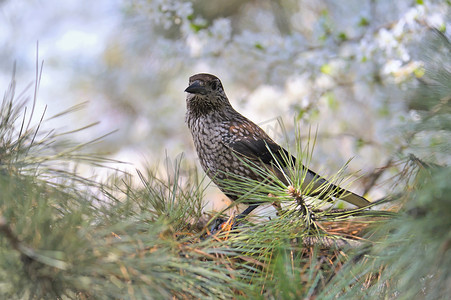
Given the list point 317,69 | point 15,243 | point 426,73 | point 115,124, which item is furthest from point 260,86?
point 15,243

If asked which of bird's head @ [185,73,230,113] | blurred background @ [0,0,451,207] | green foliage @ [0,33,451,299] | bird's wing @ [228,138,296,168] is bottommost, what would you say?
green foliage @ [0,33,451,299]

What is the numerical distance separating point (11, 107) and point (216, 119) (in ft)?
4.50

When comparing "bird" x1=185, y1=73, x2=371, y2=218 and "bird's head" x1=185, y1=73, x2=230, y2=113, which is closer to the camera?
"bird" x1=185, y1=73, x2=371, y2=218

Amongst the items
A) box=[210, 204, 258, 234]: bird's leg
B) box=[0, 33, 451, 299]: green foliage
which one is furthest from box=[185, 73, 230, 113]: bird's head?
box=[0, 33, 451, 299]: green foliage

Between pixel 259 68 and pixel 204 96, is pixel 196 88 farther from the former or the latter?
pixel 259 68

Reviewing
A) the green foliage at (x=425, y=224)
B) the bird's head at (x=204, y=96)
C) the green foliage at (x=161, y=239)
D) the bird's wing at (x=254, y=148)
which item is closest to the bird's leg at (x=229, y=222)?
the green foliage at (x=161, y=239)

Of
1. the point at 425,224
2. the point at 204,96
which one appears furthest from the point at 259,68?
the point at 425,224

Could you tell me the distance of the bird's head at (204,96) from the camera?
8.48 feet

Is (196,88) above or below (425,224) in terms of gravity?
above

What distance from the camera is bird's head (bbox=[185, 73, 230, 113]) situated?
8.48 feet

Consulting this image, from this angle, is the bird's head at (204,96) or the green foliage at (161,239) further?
the bird's head at (204,96)

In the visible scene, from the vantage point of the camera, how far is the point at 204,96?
2.60 meters

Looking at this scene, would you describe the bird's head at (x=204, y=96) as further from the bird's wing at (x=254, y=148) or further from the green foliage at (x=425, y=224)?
the green foliage at (x=425, y=224)

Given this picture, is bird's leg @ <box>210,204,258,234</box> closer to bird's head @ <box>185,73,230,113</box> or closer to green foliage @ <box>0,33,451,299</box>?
green foliage @ <box>0,33,451,299</box>
